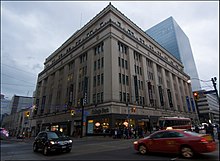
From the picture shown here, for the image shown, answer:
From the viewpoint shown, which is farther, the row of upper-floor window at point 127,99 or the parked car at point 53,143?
the row of upper-floor window at point 127,99

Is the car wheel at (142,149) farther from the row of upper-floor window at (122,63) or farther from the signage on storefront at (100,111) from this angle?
the row of upper-floor window at (122,63)

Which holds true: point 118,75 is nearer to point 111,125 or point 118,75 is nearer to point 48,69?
point 111,125

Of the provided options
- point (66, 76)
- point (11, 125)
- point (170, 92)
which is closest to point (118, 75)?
point (66, 76)

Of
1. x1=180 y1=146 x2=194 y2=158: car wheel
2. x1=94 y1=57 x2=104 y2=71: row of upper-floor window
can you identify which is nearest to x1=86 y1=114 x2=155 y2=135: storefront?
x1=94 y1=57 x2=104 y2=71: row of upper-floor window

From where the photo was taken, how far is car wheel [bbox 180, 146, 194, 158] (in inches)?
318

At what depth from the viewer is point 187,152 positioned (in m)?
8.21

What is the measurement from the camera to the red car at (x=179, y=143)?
26.0 ft

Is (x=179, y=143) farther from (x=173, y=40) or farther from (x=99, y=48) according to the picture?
(x=173, y=40)

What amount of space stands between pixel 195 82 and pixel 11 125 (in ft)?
414

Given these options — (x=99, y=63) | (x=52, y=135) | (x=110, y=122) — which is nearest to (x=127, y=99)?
(x=110, y=122)

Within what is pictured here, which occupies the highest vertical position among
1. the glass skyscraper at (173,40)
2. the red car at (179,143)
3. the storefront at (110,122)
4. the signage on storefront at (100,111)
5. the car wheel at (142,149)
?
the glass skyscraper at (173,40)

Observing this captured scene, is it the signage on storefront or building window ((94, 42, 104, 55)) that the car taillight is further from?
building window ((94, 42, 104, 55))

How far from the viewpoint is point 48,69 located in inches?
2554

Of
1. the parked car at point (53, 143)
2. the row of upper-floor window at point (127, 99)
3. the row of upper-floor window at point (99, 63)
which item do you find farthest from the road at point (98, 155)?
the row of upper-floor window at point (99, 63)
